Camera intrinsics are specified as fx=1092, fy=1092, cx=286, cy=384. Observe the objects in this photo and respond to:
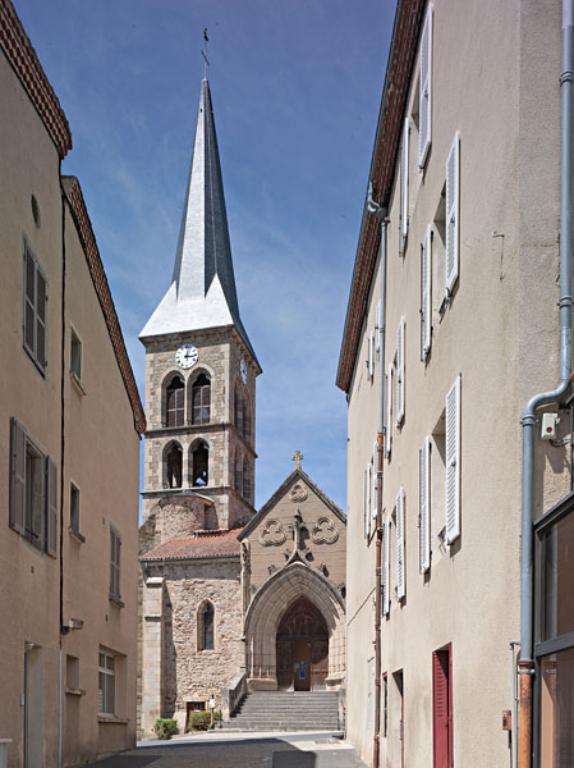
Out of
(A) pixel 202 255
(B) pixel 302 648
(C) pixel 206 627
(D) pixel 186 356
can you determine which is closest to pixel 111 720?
(C) pixel 206 627

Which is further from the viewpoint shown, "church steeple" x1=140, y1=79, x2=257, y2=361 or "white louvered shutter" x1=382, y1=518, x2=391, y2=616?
"church steeple" x1=140, y1=79, x2=257, y2=361

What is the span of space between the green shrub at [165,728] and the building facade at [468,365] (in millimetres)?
23652

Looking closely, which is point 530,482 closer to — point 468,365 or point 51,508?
point 468,365

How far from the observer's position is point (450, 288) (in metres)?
8.65

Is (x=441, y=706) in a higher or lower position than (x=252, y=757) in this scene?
higher

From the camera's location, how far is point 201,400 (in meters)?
54.5

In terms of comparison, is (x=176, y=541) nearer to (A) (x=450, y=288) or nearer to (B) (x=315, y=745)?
(B) (x=315, y=745)

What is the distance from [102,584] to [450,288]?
35.9ft

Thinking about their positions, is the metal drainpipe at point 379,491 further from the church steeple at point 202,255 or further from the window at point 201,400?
the church steeple at point 202,255

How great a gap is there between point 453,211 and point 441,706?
14.1 ft

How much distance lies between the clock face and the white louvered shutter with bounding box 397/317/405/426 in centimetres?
4252

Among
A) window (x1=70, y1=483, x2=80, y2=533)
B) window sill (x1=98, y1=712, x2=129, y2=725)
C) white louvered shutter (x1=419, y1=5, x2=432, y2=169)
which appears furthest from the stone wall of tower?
white louvered shutter (x1=419, y1=5, x2=432, y2=169)

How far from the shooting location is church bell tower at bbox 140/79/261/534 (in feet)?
172

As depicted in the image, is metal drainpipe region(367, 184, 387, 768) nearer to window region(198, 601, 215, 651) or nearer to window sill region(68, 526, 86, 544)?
window sill region(68, 526, 86, 544)
